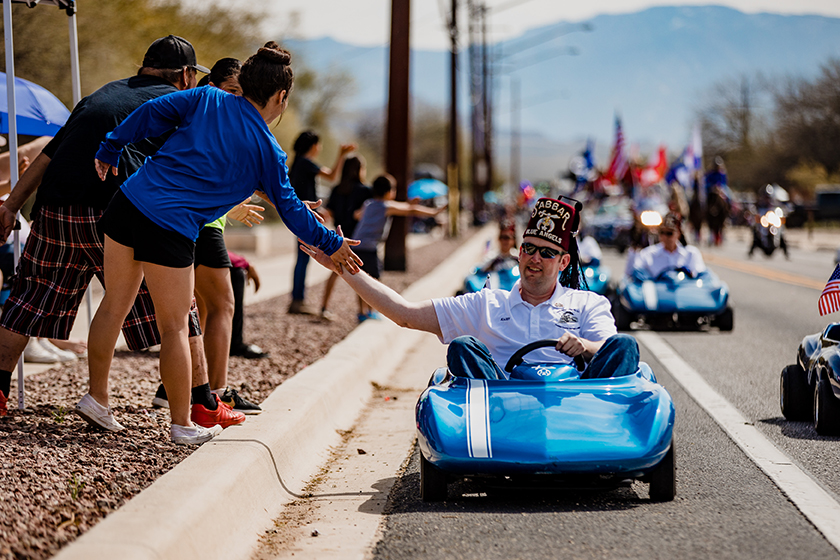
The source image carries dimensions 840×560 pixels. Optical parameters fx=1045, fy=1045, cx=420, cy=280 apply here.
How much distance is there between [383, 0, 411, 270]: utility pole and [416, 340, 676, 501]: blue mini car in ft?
45.1

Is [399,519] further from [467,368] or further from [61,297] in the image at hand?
[61,297]

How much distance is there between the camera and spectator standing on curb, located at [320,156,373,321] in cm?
1216

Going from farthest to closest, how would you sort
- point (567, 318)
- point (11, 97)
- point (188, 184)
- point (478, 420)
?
point (11, 97) → point (567, 318) → point (188, 184) → point (478, 420)

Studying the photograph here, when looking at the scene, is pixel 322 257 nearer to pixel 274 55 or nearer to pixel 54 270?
pixel 274 55

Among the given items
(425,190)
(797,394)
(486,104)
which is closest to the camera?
(797,394)

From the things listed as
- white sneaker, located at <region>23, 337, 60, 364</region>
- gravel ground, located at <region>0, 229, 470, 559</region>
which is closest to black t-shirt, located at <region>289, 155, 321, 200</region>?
gravel ground, located at <region>0, 229, 470, 559</region>

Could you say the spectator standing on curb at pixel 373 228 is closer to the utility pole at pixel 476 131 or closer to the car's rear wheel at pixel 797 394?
the car's rear wheel at pixel 797 394

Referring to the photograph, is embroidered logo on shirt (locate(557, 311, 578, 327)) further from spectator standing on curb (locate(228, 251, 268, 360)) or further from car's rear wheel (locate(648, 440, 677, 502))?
spectator standing on curb (locate(228, 251, 268, 360))

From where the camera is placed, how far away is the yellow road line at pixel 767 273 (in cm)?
1936

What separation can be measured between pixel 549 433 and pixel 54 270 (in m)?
2.97

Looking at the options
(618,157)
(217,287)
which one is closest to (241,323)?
(217,287)

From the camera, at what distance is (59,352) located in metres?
8.58

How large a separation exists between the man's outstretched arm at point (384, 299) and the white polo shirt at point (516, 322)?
0.12m

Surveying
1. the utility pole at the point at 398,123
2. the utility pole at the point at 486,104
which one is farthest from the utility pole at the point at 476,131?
the utility pole at the point at 398,123
